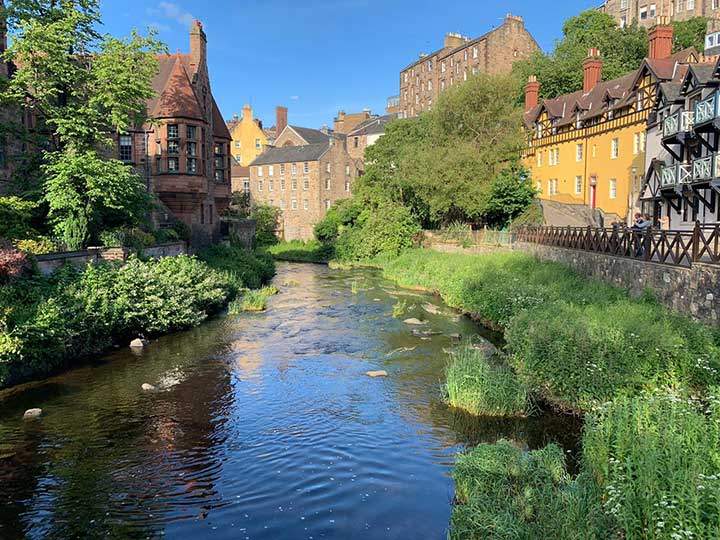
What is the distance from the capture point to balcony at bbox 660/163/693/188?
2780 centimetres

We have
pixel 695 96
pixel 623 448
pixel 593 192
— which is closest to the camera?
pixel 623 448

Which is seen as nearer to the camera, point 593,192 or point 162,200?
point 162,200

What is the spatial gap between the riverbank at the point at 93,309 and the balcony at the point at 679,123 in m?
24.4

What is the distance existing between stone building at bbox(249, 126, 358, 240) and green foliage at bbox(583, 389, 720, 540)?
62.5 m

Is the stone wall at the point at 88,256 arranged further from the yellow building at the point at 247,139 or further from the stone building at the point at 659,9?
the yellow building at the point at 247,139

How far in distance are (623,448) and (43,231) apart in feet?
74.0

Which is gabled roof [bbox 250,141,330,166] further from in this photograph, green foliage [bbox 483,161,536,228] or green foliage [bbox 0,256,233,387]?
green foliage [bbox 0,256,233,387]

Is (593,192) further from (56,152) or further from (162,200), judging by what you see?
(56,152)

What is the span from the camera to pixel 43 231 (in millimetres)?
22781

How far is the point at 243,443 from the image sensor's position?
1227cm

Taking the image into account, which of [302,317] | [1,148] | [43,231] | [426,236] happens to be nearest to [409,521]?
[302,317]

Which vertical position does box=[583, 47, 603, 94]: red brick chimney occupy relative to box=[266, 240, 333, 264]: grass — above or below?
above

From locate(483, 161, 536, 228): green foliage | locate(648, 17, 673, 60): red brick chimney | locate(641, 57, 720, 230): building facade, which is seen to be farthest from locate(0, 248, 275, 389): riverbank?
locate(648, 17, 673, 60): red brick chimney

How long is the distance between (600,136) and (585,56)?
2101 cm
